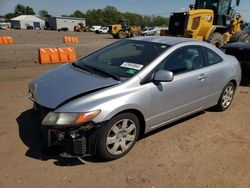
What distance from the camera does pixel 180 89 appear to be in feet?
13.5

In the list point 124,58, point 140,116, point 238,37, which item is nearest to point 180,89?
point 140,116

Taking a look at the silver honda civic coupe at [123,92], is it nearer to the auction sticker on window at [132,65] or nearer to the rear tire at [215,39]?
the auction sticker on window at [132,65]

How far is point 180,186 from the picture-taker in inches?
122

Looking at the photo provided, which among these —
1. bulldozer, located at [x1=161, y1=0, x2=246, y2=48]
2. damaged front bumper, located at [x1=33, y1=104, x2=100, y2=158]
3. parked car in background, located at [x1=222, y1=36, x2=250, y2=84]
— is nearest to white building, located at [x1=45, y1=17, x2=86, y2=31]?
bulldozer, located at [x1=161, y1=0, x2=246, y2=48]

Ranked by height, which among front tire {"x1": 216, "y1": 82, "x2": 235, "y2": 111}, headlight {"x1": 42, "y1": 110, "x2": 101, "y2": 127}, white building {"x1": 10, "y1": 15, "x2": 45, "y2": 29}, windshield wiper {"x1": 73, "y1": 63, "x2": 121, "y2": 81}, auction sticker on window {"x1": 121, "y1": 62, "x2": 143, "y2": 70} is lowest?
white building {"x1": 10, "y1": 15, "x2": 45, "y2": 29}

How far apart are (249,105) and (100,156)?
4114mm

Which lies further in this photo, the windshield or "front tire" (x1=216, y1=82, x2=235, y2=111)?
"front tire" (x1=216, y1=82, x2=235, y2=111)

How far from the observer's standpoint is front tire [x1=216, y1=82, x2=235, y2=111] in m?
5.29

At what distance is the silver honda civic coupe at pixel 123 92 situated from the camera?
3197mm


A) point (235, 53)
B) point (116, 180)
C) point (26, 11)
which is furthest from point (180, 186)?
point (26, 11)

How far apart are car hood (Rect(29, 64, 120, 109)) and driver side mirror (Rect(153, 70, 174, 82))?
0.57 metres

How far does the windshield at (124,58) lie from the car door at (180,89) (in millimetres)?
265

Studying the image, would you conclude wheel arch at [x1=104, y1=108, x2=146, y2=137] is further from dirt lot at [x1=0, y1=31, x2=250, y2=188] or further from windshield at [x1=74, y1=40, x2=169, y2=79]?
windshield at [x1=74, y1=40, x2=169, y2=79]

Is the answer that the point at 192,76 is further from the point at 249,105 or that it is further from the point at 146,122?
the point at 249,105
